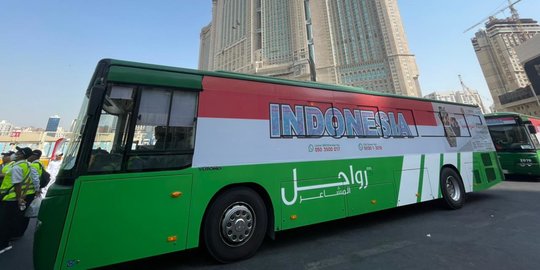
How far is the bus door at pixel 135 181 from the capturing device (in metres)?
2.81

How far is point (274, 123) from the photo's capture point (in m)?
4.27

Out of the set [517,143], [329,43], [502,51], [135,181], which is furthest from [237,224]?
[502,51]

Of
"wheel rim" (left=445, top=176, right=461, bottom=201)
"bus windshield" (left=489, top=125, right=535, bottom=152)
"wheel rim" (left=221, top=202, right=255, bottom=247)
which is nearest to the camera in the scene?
"wheel rim" (left=221, top=202, right=255, bottom=247)

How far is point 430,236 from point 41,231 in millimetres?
6473

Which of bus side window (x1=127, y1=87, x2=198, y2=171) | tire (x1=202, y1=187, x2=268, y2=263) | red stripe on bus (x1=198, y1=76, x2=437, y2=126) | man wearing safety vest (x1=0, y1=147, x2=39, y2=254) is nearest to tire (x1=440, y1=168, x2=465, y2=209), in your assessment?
red stripe on bus (x1=198, y1=76, x2=437, y2=126)

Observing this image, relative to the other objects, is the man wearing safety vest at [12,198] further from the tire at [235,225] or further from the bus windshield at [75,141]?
the tire at [235,225]

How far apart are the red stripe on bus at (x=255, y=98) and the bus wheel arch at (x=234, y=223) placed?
1326 millimetres

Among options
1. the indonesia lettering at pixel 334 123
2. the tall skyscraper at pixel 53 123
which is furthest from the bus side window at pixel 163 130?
the tall skyscraper at pixel 53 123

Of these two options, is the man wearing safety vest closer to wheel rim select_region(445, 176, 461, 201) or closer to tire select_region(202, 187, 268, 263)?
tire select_region(202, 187, 268, 263)

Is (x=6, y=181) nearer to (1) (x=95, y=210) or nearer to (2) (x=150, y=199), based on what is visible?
(1) (x=95, y=210)

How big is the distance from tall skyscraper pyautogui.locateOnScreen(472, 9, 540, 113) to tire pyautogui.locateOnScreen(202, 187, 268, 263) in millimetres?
100351

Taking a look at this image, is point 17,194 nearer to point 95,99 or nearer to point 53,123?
point 95,99

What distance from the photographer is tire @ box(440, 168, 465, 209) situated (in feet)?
21.3

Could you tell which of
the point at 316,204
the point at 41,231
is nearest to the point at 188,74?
the point at 41,231
